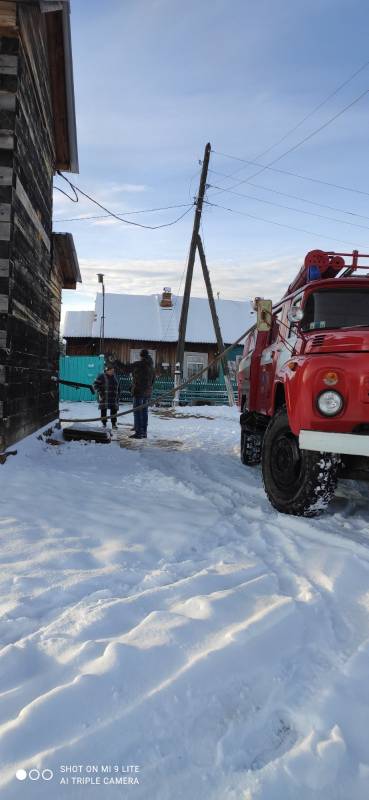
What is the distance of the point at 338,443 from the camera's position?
148 inches

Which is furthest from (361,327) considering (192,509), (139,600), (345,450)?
(139,600)

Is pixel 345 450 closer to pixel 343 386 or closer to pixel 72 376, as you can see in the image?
pixel 343 386

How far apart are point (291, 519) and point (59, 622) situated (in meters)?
2.44

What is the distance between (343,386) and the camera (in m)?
3.83

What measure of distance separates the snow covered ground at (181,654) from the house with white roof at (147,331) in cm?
2287

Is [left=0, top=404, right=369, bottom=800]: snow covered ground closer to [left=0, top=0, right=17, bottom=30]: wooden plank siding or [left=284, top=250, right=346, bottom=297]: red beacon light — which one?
[left=284, top=250, right=346, bottom=297]: red beacon light

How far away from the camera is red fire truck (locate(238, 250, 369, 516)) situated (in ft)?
12.5

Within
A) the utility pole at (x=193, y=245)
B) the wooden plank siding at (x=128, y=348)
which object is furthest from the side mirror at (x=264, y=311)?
the wooden plank siding at (x=128, y=348)

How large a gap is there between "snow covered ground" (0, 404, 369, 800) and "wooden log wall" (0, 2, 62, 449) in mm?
2106

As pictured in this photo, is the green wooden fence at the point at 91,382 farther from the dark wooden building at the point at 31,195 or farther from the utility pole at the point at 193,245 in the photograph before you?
the dark wooden building at the point at 31,195

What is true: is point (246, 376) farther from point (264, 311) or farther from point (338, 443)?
point (338, 443)

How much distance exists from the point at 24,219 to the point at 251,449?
436cm

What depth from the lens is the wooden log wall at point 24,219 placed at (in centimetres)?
540

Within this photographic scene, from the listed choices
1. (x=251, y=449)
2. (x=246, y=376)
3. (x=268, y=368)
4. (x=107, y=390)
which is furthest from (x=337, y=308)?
(x=107, y=390)
